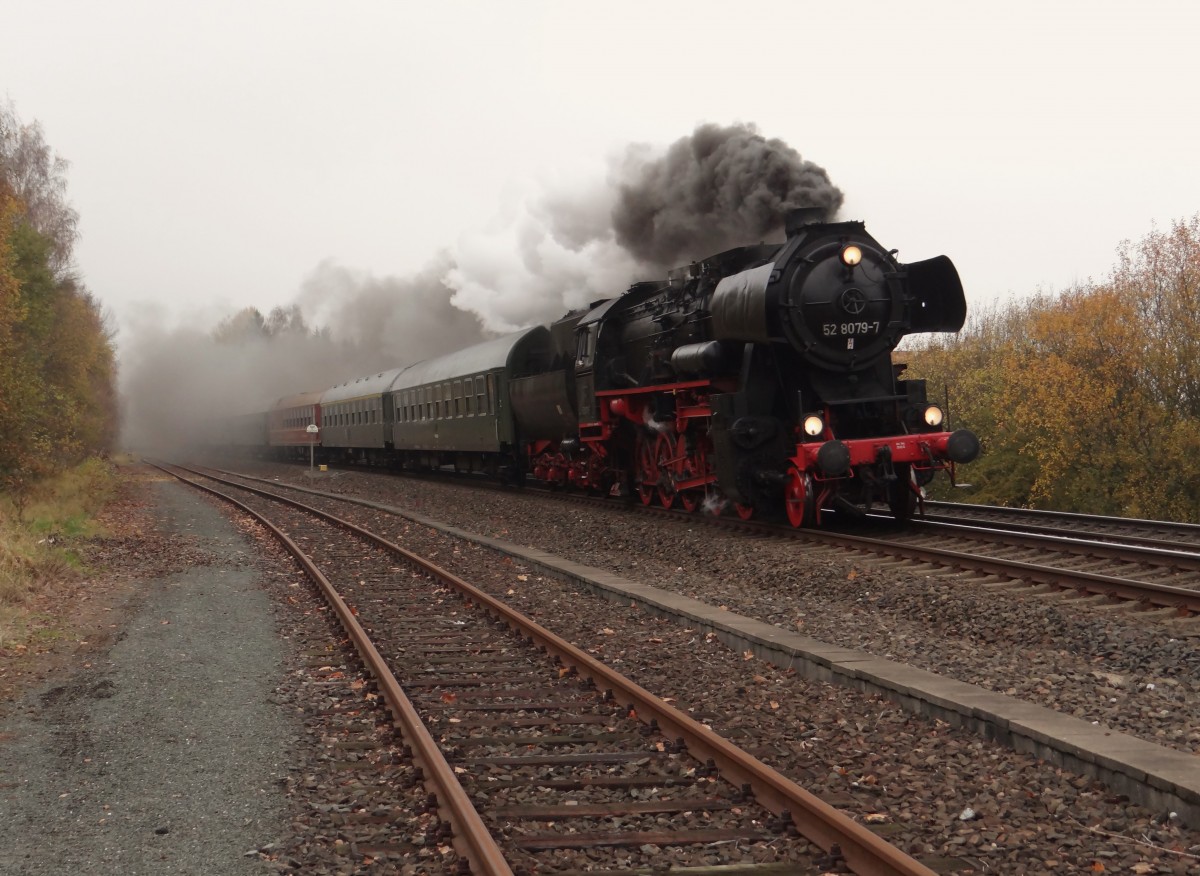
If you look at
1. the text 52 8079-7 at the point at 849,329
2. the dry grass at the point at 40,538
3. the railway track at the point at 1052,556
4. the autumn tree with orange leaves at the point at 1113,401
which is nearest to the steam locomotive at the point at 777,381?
the text 52 8079-7 at the point at 849,329

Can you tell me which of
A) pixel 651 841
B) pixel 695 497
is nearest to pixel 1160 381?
pixel 695 497

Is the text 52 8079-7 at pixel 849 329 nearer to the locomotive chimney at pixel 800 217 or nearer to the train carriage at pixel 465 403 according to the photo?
the locomotive chimney at pixel 800 217

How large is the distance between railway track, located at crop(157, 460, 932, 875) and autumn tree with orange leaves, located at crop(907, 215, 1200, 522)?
21.9 m

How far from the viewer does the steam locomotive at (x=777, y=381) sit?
11.9 meters

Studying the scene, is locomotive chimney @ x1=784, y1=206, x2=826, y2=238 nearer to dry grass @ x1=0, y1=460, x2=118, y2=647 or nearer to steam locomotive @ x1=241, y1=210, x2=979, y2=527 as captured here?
steam locomotive @ x1=241, y1=210, x2=979, y2=527

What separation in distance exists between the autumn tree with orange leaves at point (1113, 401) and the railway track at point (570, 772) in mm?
21895

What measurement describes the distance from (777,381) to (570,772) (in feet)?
27.5

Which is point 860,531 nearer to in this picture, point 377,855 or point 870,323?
point 870,323

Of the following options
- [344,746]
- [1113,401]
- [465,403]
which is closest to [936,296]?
[344,746]

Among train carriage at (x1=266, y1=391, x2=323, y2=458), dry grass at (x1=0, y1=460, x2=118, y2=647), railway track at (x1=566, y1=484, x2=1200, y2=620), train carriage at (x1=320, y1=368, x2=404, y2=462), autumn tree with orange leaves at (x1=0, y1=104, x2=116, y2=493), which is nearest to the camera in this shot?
railway track at (x1=566, y1=484, x2=1200, y2=620)

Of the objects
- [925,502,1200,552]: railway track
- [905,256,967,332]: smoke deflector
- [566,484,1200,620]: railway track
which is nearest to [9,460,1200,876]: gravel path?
[566,484,1200,620]: railway track

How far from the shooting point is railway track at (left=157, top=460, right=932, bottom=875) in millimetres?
3885

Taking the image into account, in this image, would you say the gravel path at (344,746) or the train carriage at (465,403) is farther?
the train carriage at (465,403)

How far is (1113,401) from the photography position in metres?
26.9
